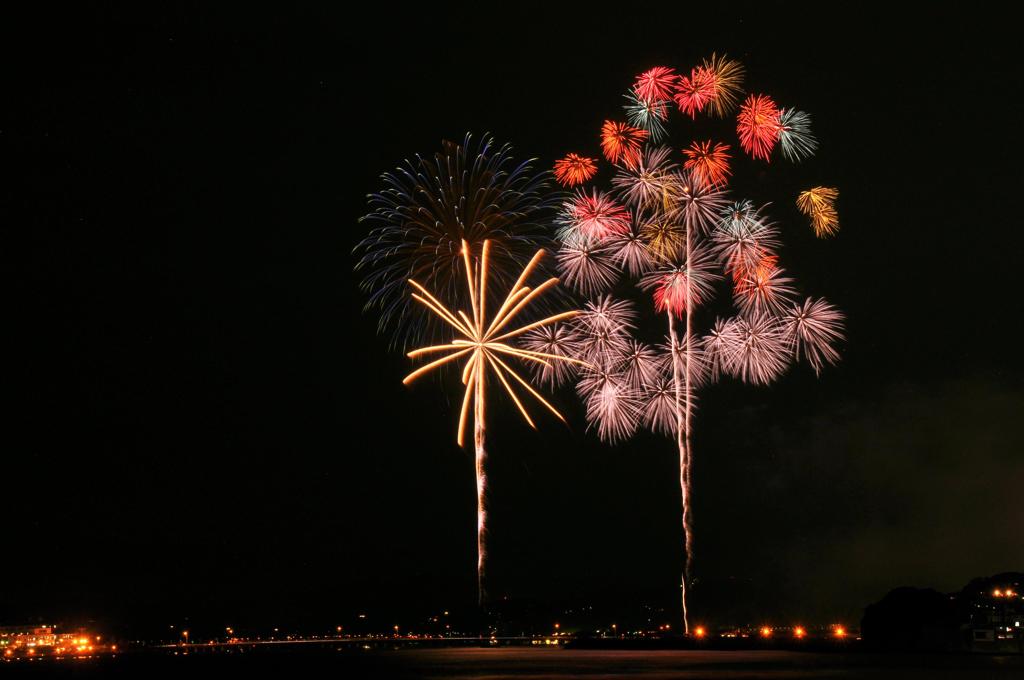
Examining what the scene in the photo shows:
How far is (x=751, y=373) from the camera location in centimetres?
5259

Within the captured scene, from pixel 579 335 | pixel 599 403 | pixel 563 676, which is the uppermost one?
pixel 579 335

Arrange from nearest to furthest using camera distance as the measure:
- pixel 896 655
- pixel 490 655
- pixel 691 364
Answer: pixel 691 364
pixel 896 655
pixel 490 655

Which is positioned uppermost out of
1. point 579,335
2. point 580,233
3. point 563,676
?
point 580,233

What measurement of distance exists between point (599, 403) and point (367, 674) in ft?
78.6

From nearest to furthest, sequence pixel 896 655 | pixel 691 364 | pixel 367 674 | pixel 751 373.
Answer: pixel 751 373 → pixel 691 364 → pixel 367 674 → pixel 896 655

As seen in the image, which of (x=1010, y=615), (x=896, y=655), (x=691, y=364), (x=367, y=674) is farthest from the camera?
(x=1010, y=615)

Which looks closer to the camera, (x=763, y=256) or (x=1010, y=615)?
(x=763, y=256)

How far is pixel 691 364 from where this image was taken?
5597cm

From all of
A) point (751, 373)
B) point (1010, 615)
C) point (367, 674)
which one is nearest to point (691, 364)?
point (751, 373)

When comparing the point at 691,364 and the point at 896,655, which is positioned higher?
the point at 691,364

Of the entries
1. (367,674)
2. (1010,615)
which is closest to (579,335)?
(367,674)

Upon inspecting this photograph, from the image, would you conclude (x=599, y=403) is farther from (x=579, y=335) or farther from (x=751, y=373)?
(x=751, y=373)

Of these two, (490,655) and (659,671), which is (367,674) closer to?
(659,671)

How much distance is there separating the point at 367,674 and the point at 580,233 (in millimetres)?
30588
